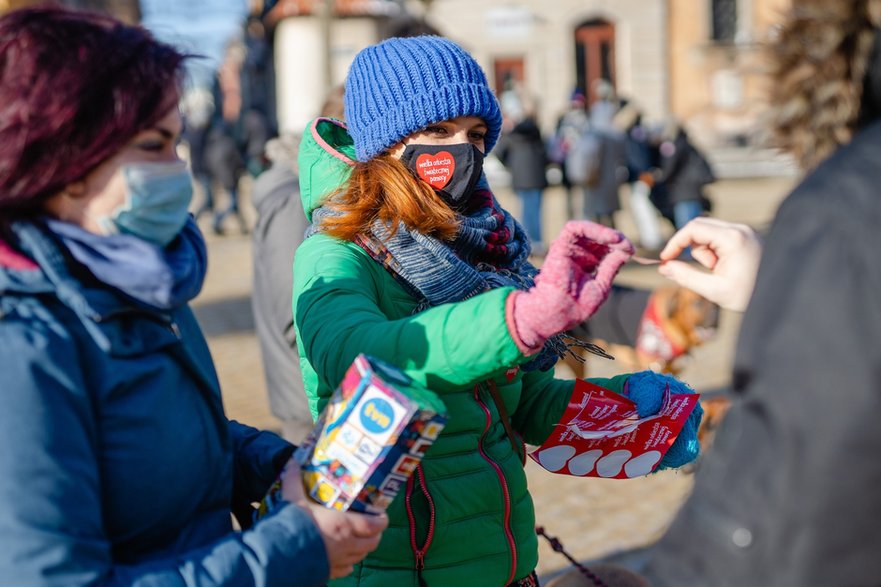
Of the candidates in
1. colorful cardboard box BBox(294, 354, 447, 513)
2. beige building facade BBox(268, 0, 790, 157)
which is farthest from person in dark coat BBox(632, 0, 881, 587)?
beige building facade BBox(268, 0, 790, 157)

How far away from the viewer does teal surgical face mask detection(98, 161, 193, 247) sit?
160 centimetres

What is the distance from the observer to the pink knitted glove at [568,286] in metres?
1.65

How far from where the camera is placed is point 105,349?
154 cm

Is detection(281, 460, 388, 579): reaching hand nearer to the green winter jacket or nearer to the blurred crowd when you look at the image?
the green winter jacket

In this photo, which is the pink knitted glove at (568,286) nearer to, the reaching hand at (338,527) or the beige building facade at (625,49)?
the reaching hand at (338,527)

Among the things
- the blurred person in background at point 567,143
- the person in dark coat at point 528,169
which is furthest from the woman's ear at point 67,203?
the blurred person in background at point 567,143

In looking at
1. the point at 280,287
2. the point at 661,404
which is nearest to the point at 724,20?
the point at 280,287

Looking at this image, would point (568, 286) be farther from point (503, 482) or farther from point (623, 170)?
point (623, 170)

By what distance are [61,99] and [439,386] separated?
2.45 ft

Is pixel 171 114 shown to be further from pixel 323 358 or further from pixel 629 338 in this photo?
pixel 629 338

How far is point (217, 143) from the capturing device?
55.5ft

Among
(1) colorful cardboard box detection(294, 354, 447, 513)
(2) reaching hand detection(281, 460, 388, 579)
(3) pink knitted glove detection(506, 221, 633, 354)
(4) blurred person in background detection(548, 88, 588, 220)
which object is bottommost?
(4) blurred person in background detection(548, 88, 588, 220)

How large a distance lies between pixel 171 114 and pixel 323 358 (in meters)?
0.49

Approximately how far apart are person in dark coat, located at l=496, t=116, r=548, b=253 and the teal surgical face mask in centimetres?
1166
